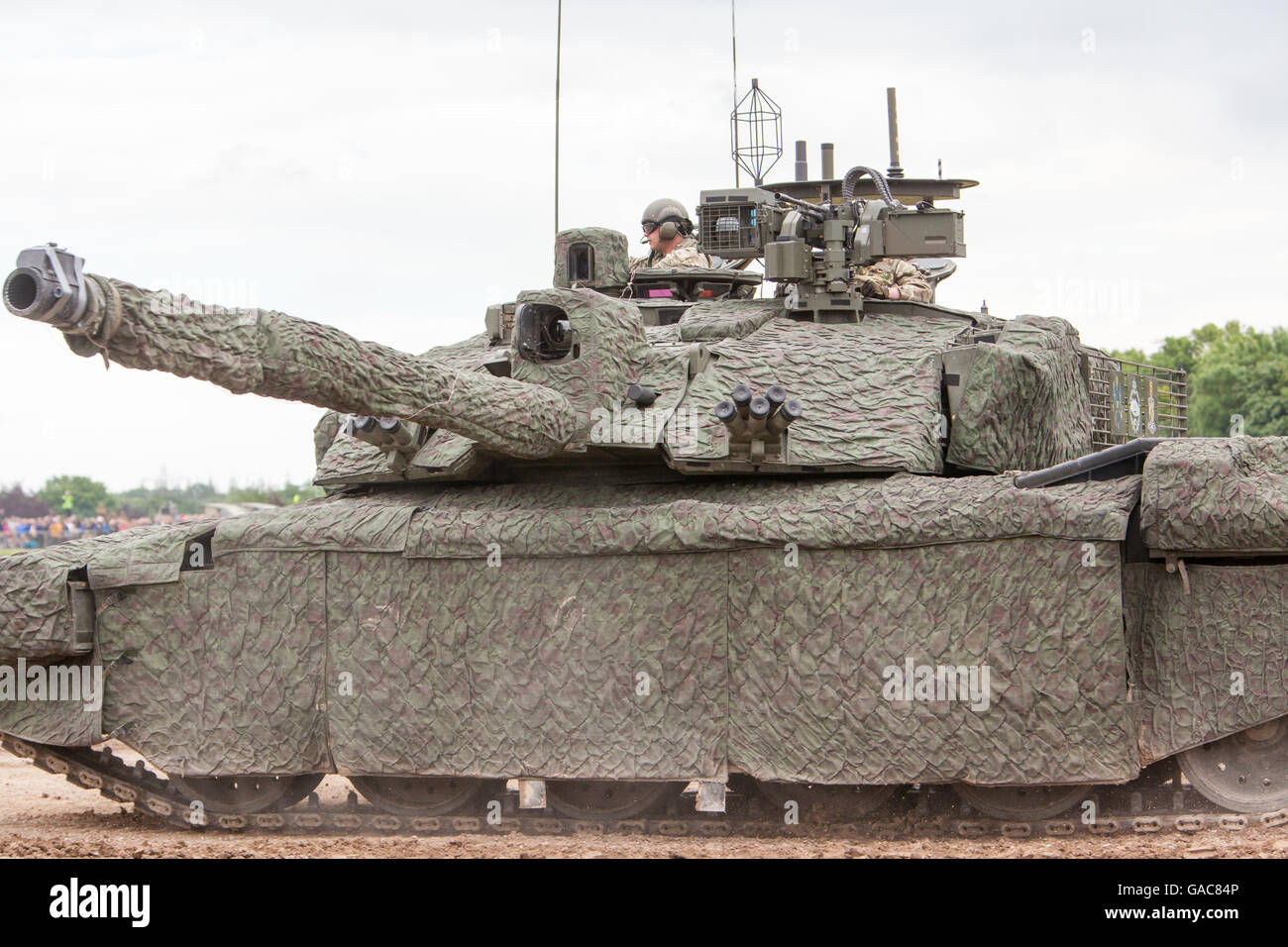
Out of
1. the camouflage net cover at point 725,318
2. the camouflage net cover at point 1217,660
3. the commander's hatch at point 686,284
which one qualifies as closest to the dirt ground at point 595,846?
the camouflage net cover at point 1217,660

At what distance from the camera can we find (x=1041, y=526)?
8117 millimetres

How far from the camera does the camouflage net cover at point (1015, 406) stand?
913 centimetres

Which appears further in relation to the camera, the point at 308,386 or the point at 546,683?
the point at 546,683

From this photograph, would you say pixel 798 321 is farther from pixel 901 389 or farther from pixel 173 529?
pixel 173 529

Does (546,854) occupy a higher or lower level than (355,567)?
lower

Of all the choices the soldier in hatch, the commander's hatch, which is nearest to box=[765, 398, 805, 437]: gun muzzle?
the commander's hatch

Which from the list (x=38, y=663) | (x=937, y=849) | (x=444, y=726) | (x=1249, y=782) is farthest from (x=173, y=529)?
(x=1249, y=782)

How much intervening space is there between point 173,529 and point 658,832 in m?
3.50

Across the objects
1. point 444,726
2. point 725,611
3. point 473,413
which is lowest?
point 444,726

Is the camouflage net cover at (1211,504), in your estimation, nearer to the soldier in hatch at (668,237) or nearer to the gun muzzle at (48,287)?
the soldier in hatch at (668,237)

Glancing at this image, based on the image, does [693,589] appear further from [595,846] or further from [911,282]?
[911,282]

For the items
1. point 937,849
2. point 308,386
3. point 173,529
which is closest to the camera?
point 308,386

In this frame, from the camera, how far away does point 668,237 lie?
11.8 meters

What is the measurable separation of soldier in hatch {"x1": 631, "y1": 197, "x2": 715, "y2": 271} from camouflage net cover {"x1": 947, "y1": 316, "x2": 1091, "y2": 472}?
281 centimetres
